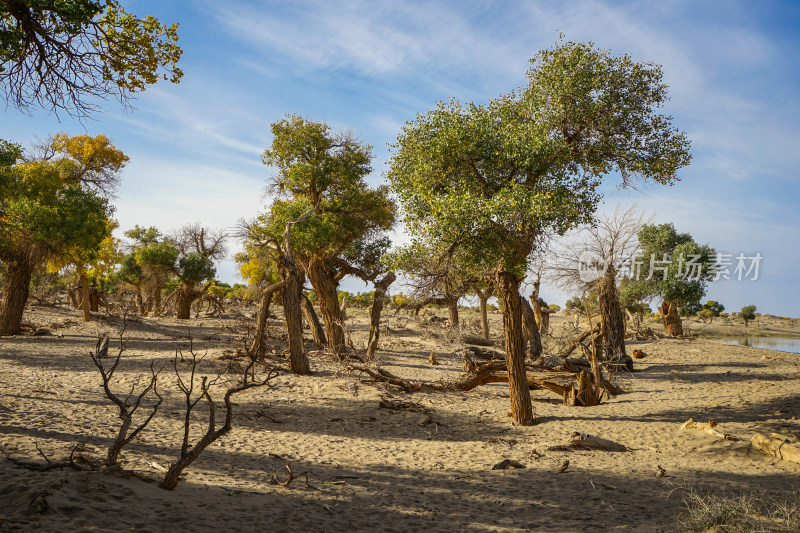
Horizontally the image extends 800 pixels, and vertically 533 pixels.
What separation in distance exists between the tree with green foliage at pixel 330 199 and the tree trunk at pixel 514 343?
8.08 m

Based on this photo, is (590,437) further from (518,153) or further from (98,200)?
(98,200)

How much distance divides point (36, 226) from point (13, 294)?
366 centimetres

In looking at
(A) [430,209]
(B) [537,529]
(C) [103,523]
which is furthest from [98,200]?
(B) [537,529]

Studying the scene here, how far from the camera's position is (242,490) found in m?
6.46

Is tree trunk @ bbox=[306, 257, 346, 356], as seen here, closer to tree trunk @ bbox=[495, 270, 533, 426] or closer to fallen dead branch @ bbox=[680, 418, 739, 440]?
tree trunk @ bbox=[495, 270, 533, 426]

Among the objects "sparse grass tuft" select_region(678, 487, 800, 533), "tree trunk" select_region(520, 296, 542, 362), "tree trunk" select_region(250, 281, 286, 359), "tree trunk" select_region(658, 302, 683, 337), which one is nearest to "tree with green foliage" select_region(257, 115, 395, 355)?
"tree trunk" select_region(250, 281, 286, 359)

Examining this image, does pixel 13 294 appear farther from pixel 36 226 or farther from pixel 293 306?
pixel 293 306

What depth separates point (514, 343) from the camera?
37.0 ft

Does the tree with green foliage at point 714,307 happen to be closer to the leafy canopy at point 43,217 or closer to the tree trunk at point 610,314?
the tree trunk at point 610,314

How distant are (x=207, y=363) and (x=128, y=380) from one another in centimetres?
276

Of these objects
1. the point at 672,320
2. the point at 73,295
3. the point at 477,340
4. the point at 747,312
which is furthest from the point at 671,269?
the point at 73,295

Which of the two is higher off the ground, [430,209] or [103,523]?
[430,209]

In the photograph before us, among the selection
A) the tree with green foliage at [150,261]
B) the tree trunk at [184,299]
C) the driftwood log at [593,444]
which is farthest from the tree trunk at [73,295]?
the driftwood log at [593,444]

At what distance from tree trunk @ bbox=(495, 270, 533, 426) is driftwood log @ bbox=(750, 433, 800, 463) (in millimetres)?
4266
